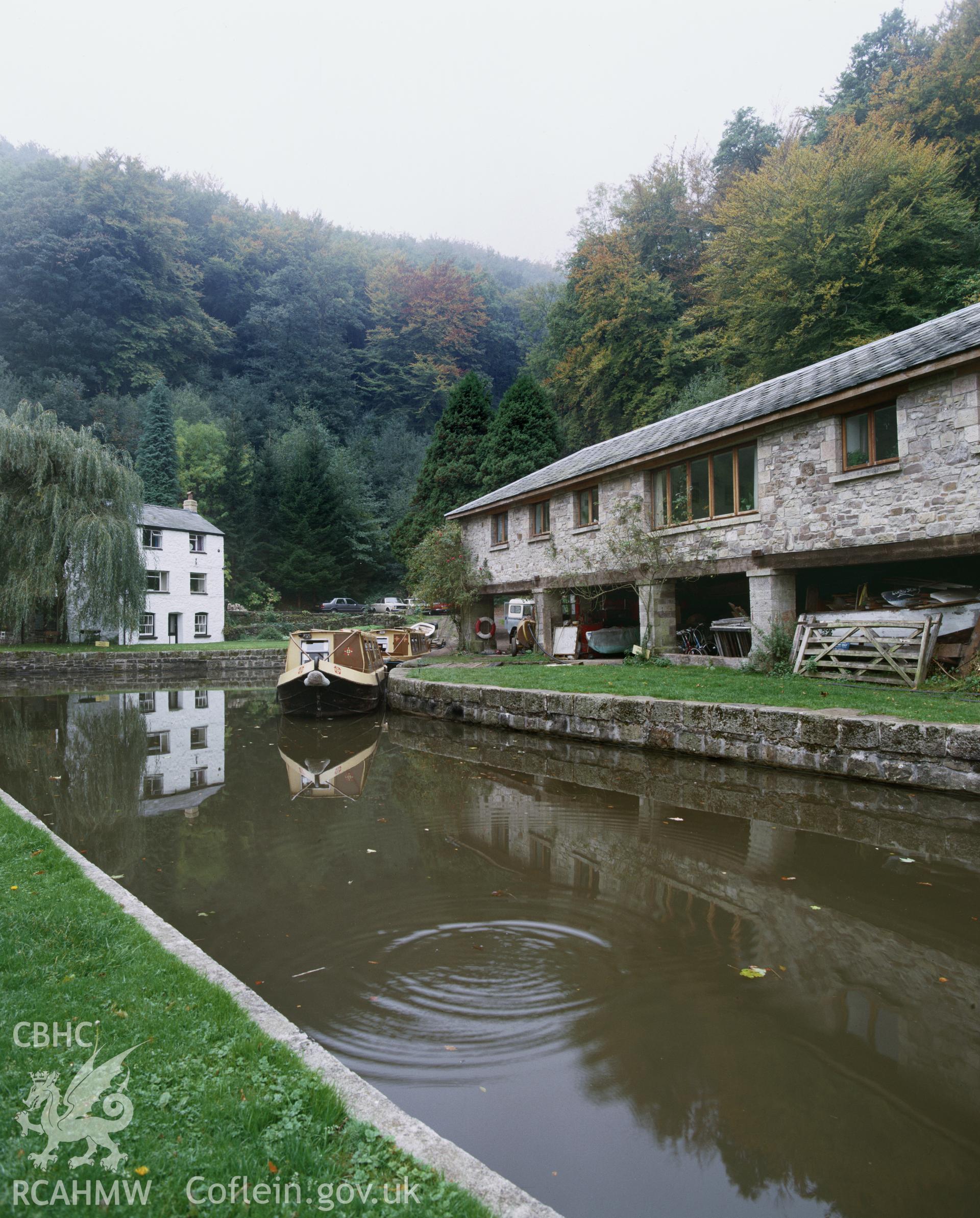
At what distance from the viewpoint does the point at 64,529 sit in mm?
25594

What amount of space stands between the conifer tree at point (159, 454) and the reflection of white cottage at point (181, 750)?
1145 inches

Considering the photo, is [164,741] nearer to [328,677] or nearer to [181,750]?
[181,750]

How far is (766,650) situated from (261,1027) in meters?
11.5

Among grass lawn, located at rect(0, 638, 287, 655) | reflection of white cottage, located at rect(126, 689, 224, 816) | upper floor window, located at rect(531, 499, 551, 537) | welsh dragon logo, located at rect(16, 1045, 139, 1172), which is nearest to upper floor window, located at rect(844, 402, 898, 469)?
upper floor window, located at rect(531, 499, 551, 537)

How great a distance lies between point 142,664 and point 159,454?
23315 mm

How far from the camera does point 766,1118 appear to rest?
2.79m

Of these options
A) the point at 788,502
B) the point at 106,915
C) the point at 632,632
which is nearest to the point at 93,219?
the point at 632,632

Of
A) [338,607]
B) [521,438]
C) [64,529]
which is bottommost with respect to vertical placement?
[338,607]

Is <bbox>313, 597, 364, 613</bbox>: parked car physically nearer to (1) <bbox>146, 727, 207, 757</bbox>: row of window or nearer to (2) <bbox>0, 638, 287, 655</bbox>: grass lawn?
(2) <bbox>0, 638, 287, 655</bbox>: grass lawn

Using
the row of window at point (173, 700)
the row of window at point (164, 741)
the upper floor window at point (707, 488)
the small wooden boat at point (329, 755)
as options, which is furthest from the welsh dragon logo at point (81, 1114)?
the row of window at point (173, 700)

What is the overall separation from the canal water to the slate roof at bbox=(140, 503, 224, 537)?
2806cm

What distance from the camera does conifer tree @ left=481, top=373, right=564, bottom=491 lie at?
99.9ft

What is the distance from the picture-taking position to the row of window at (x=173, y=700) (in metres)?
16.7

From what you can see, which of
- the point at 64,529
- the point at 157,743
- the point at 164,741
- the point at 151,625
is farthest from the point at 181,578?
the point at 157,743
